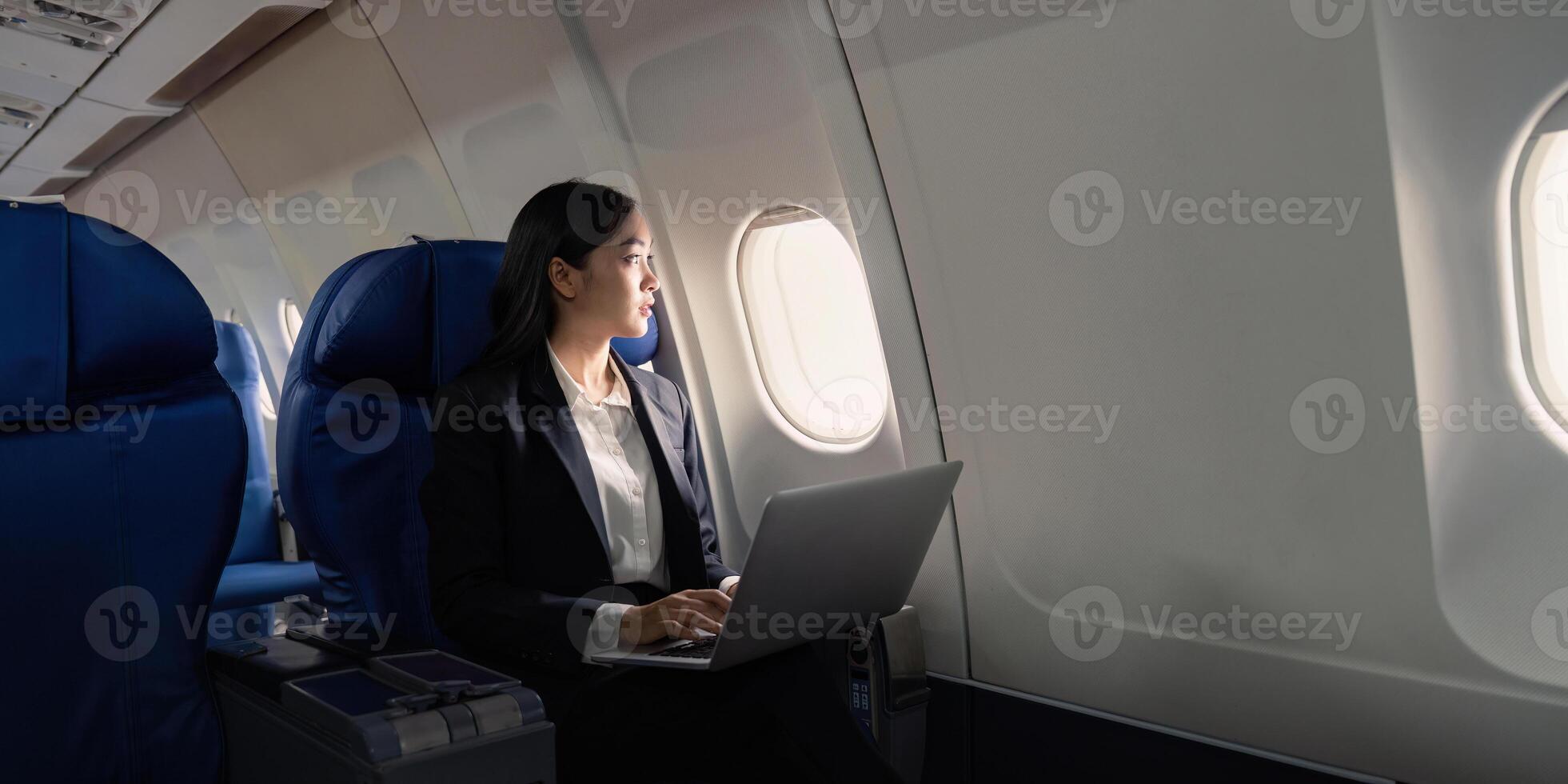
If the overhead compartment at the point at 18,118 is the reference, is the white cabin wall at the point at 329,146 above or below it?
below

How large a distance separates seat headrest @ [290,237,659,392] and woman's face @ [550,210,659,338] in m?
0.16

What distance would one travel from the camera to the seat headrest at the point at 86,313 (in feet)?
5.38

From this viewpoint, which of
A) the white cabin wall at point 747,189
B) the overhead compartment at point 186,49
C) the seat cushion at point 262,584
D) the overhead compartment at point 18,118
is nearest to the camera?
the white cabin wall at point 747,189

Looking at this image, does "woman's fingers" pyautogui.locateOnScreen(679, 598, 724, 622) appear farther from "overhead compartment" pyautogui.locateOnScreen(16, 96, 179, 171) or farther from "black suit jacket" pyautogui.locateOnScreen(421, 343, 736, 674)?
"overhead compartment" pyautogui.locateOnScreen(16, 96, 179, 171)

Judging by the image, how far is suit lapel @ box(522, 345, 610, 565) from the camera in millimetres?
2150

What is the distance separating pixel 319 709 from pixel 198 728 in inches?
19.6

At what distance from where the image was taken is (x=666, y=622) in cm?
193

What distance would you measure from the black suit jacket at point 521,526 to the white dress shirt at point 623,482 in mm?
31

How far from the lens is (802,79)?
274cm

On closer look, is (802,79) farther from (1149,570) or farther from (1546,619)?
(1546,619)

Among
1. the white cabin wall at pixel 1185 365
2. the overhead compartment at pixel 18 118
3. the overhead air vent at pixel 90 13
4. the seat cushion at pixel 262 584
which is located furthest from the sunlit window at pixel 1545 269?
the overhead compartment at pixel 18 118

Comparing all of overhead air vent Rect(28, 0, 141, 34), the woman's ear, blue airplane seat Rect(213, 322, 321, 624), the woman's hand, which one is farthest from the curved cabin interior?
overhead air vent Rect(28, 0, 141, 34)

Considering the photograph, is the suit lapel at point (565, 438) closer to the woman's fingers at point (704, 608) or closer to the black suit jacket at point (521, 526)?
the black suit jacket at point (521, 526)

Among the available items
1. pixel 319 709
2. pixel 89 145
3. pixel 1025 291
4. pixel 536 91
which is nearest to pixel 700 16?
pixel 536 91
